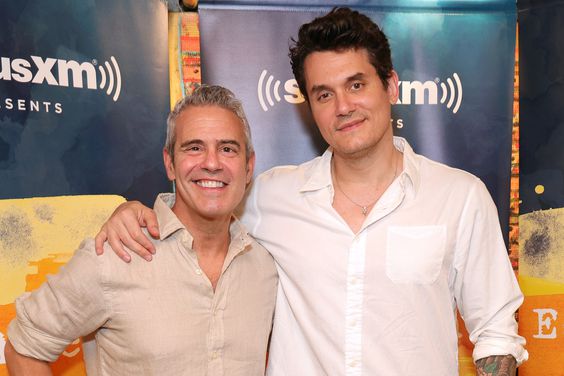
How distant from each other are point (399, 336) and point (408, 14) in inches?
62.2

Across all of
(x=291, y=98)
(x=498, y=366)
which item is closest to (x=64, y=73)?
(x=291, y=98)

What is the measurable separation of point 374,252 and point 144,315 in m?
0.80

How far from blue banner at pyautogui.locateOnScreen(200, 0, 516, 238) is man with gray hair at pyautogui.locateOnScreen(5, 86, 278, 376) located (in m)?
0.77

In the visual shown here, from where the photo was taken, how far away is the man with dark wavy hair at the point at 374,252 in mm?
2037

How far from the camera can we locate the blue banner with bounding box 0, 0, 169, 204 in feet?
6.85

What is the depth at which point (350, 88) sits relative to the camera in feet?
→ 7.04

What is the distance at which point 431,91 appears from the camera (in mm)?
2871

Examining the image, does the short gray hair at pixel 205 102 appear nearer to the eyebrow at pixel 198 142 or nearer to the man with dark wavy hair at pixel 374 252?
the eyebrow at pixel 198 142

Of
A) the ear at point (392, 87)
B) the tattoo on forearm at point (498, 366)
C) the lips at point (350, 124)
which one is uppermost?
the ear at point (392, 87)

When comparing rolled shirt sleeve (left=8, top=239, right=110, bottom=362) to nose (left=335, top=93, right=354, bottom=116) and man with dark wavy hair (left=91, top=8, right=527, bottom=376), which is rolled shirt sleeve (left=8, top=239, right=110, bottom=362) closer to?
man with dark wavy hair (left=91, top=8, right=527, bottom=376)

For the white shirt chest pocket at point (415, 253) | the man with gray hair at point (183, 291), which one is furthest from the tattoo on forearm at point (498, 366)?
the man with gray hair at point (183, 291)

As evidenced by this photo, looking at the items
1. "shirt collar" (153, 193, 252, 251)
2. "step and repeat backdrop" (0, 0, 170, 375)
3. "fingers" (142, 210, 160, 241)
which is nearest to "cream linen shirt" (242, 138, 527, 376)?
"shirt collar" (153, 193, 252, 251)

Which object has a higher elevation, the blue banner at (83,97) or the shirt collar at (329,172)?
the blue banner at (83,97)

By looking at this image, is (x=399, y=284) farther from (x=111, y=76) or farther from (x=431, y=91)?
(x=111, y=76)
